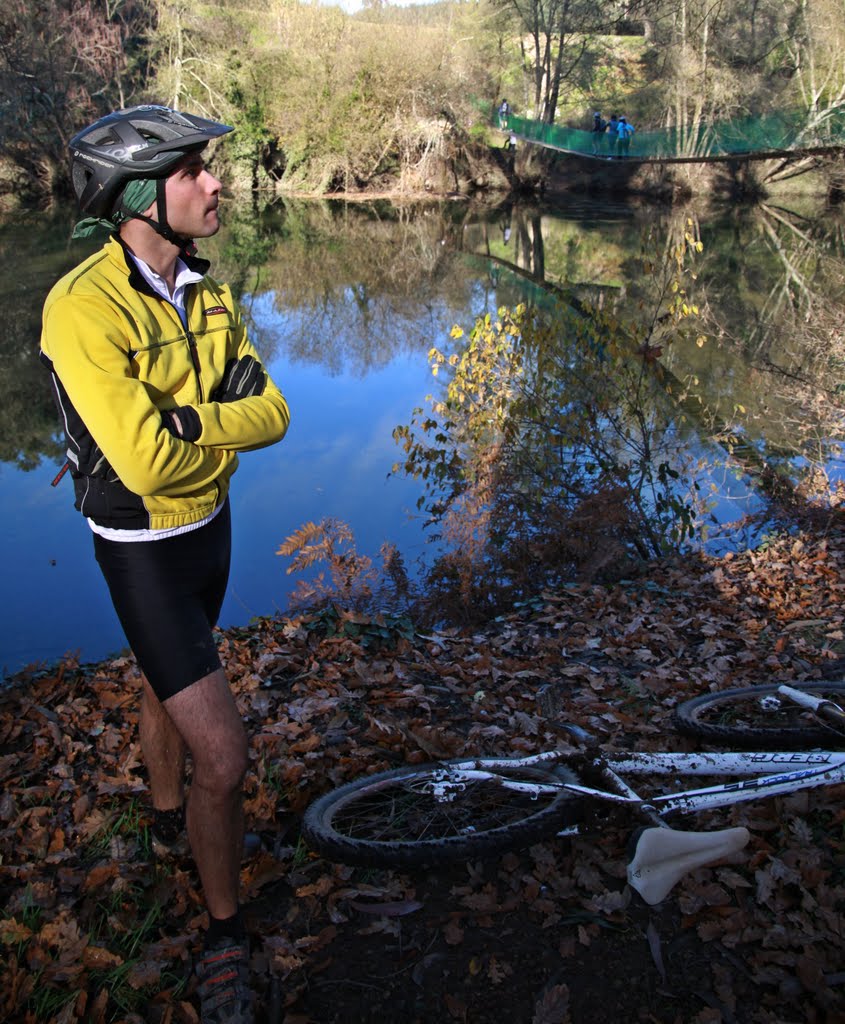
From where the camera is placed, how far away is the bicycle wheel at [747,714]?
370 centimetres

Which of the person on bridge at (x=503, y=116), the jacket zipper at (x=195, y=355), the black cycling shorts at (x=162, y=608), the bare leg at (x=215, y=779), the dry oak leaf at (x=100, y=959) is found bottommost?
the person on bridge at (x=503, y=116)

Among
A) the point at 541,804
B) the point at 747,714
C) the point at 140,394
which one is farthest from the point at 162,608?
the point at 747,714

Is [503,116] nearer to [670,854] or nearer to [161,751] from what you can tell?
[161,751]

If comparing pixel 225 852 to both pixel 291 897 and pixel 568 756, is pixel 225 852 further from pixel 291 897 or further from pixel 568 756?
pixel 568 756

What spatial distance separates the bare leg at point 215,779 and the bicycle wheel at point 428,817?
0.39 m

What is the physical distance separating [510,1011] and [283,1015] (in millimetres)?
678

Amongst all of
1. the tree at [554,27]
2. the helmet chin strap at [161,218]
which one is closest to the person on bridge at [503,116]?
the tree at [554,27]

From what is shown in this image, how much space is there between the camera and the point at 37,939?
2.78 m

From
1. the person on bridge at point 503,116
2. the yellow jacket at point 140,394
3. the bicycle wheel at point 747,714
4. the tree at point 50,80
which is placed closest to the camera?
the yellow jacket at point 140,394

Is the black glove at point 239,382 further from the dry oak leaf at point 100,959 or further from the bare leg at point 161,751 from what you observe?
the dry oak leaf at point 100,959

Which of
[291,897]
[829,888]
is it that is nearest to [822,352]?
[829,888]

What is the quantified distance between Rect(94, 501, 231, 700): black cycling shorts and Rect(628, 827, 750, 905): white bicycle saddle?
1.50 meters

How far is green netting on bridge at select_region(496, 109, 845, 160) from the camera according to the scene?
2991cm

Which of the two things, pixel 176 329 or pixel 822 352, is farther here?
pixel 822 352
